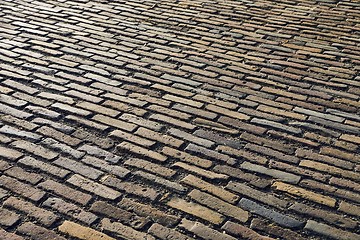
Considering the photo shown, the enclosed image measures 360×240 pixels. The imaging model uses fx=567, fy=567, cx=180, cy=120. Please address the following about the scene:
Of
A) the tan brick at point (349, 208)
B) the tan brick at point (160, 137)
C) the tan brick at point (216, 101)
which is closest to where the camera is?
the tan brick at point (349, 208)

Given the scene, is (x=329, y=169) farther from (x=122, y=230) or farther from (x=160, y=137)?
(x=122, y=230)

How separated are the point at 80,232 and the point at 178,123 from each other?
1.34 metres

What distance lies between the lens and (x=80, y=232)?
3.18 m

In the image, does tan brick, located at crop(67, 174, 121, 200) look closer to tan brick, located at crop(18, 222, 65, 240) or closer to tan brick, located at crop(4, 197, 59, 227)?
tan brick, located at crop(4, 197, 59, 227)

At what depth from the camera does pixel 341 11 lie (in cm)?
654

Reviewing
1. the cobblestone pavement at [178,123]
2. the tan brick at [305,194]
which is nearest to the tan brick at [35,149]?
the cobblestone pavement at [178,123]

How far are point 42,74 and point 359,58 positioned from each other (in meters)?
2.93

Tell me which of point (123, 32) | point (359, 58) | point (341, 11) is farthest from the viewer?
point (341, 11)

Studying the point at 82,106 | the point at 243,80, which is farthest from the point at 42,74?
the point at 243,80

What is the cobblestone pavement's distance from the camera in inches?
131

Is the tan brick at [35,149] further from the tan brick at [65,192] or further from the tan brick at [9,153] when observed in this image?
the tan brick at [65,192]

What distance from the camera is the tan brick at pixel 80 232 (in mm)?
3145

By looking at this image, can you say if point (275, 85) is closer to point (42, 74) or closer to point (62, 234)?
point (42, 74)

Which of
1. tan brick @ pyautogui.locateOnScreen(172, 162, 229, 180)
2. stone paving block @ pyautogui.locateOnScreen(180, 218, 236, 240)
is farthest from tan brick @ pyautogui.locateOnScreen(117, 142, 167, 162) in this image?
stone paving block @ pyautogui.locateOnScreen(180, 218, 236, 240)
